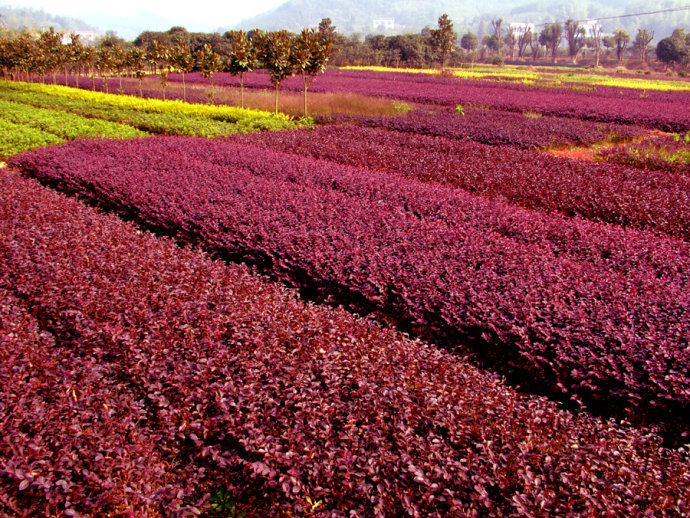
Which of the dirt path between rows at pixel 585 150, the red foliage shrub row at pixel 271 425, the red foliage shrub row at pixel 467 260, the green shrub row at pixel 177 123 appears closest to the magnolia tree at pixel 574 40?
the dirt path between rows at pixel 585 150

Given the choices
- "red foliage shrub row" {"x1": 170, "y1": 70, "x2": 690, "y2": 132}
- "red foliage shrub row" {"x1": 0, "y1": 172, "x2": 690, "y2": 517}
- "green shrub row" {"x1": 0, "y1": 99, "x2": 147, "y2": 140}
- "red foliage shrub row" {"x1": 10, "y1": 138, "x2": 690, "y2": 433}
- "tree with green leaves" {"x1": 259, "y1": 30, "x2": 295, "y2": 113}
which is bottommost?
"red foliage shrub row" {"x1": 0, "y1": 172, "x2": 690, "y2": 517}

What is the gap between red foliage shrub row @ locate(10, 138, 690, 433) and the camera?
3.53 meters

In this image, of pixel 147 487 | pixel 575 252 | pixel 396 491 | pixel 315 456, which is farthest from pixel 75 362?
pixel 575 252

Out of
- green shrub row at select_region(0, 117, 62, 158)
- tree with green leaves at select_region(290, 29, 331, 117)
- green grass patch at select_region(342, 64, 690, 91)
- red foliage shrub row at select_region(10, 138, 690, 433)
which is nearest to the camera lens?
red foliage shrub row at select_region(10, 138, 690, 433)

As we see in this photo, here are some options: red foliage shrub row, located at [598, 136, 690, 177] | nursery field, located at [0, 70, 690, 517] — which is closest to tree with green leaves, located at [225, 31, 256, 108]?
red foliage shrub row, located at [598, 136, 690, 177]

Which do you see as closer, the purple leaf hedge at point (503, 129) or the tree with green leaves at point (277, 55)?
the purple leaf hedge at point (503, 129)

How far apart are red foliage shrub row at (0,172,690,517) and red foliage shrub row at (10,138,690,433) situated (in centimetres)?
53

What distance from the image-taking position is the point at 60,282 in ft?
13.8

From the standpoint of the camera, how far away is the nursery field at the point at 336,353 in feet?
7.95

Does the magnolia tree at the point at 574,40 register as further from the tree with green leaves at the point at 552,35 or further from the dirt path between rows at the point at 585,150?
the dirt path between rows at the point at 585,150

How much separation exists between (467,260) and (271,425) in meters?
3.02

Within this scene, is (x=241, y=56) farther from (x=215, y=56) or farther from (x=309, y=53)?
(x=309, y=53)

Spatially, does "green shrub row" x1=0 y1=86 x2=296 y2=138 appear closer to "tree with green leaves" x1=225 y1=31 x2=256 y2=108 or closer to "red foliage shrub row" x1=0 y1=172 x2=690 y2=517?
"tree with green leaves" x1=225 y1=31 x2=256 y2=108

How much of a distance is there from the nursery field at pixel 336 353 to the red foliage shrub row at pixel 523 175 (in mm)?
130
